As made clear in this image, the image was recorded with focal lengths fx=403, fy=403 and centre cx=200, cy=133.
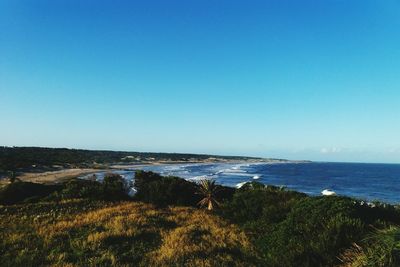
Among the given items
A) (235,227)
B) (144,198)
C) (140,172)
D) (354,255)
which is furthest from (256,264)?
(140,172)

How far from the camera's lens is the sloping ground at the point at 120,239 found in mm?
11438

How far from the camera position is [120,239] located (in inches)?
559

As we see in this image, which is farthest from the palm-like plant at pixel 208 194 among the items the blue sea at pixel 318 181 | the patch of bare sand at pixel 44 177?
the patch of bare sand at pixel 44 177

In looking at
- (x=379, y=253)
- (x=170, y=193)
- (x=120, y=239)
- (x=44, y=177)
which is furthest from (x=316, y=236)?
(x=44, y=177)

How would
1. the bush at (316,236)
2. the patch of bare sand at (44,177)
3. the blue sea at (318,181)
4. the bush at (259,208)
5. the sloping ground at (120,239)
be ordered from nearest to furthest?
the bush at (316,236) → the sloping ground at (120,239) → the bush at (259,208) → the patch of bare sand at (44,177) → the blue sea at (318,181)

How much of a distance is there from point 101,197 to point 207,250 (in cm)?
1699

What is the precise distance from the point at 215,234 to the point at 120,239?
3.69m

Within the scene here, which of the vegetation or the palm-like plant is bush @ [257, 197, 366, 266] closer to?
the vegetation

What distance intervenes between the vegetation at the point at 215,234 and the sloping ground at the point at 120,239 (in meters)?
0.03

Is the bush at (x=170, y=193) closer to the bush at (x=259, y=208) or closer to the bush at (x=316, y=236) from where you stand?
the bush at (x=259, y=208)

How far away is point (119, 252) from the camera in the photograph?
1248 centimetres

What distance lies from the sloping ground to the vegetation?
31mm

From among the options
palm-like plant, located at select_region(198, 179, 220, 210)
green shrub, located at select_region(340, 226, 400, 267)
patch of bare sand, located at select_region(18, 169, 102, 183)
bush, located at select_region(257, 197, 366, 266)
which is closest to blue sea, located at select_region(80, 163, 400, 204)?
patch of bare sand, located at select_region(18, 169, 102, 183)

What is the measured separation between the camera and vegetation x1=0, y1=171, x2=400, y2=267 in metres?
9.96
